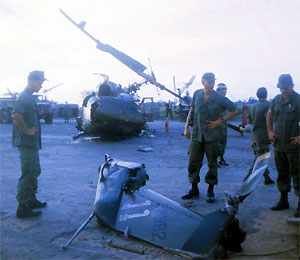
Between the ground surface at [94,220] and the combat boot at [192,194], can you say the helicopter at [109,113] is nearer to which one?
the ground surface at [94,220]

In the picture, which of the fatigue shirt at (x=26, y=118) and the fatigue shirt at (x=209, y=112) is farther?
the fatigue shirt at (x=209, y=112)

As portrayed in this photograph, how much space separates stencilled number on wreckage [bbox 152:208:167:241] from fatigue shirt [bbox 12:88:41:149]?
6.74 feet

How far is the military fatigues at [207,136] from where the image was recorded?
4.90 metres

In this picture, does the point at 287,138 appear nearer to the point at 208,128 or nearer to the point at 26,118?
the point at 208,128

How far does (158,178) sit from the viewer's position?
6496 millimetres

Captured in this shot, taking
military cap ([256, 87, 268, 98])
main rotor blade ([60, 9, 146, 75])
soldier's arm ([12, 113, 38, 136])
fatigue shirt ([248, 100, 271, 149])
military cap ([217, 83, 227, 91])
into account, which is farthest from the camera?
main rotor blade ([60, 9, 146, 75])

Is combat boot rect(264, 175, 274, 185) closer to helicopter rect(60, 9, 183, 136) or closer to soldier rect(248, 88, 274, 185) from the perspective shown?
soldier rect(248, 88, 274, 185)

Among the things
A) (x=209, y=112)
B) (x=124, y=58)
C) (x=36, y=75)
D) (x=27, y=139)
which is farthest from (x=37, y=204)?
(x=124, y=58)

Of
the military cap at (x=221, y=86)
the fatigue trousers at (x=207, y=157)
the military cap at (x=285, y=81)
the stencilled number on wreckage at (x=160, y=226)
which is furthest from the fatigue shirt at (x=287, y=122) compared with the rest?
the military cap at (x=221, y=86)

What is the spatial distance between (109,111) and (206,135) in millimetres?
8431

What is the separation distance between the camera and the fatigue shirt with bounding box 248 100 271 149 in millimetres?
5914

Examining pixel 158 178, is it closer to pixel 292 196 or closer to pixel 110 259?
pixel 292 196

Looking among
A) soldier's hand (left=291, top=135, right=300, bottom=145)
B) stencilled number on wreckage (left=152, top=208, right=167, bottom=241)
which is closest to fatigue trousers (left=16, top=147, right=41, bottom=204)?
stencilled number on wreckage (left=152, top=208, right=167, bottom=241)

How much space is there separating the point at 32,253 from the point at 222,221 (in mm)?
1822
